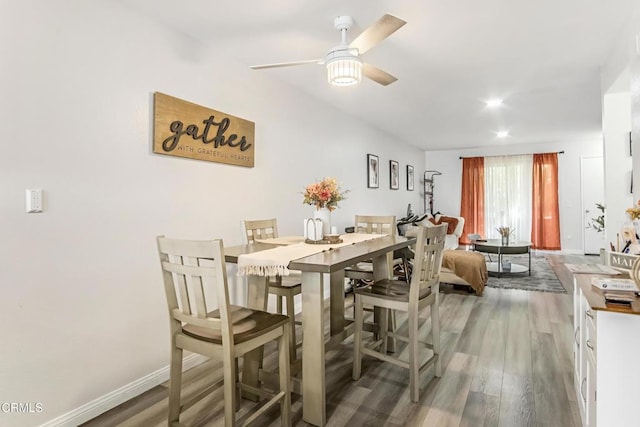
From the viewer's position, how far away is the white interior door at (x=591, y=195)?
723cm

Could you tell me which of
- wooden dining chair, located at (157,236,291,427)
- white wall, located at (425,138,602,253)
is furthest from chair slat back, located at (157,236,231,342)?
white wall, located at (425,138,602,253)

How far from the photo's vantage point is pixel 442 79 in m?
3.54

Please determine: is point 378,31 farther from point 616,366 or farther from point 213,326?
point 616,366

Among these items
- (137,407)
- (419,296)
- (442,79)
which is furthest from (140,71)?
(442,79)

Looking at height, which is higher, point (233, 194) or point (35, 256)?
point (233, 194)

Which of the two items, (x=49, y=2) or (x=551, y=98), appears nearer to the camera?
(x=49, y=2)

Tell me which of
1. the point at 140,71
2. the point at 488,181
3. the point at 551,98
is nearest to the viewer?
the point at 140,71

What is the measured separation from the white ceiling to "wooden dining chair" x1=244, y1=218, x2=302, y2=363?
140 cm

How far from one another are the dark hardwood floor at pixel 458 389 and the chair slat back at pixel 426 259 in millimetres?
613

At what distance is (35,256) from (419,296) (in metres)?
2.07

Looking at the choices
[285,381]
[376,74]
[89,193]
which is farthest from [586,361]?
[89,193]

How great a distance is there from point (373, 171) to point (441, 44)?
3.09 meters

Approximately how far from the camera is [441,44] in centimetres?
273

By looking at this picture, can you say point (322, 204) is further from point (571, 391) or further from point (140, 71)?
point (571, 391)
